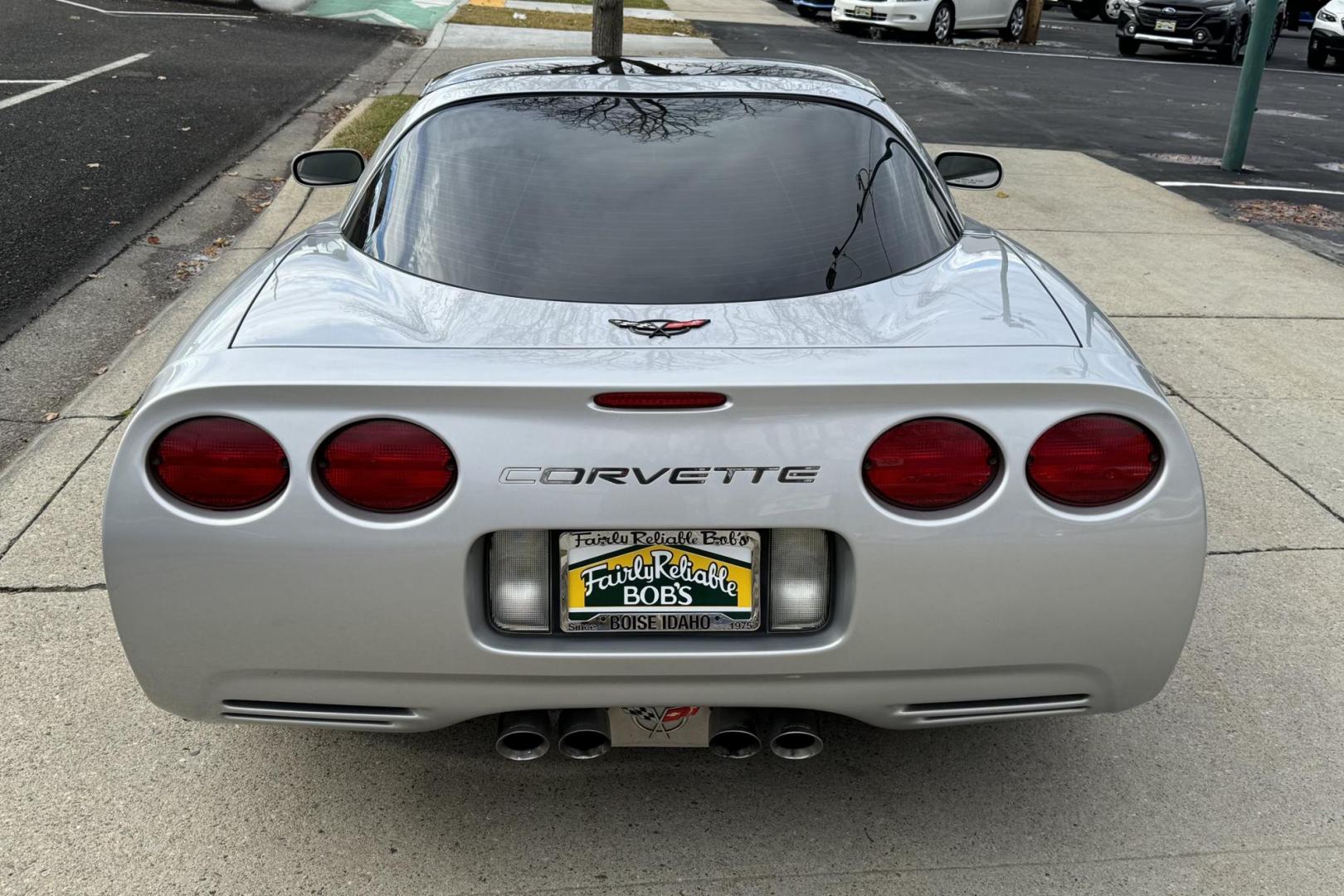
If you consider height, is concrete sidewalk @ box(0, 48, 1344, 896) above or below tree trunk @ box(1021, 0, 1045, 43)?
below

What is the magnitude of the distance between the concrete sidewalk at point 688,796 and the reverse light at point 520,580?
61 cm

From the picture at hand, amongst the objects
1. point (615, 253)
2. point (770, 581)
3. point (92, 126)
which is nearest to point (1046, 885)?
point (770, 581)

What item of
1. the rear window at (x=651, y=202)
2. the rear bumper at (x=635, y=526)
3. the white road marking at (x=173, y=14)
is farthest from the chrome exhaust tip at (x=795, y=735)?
the white road marking at (x=173, y=14)

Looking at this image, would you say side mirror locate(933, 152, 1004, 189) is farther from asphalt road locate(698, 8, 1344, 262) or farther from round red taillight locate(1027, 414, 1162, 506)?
asphalt road locate(698, 8, 1344, 262)

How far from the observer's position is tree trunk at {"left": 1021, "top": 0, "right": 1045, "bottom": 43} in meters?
21.8

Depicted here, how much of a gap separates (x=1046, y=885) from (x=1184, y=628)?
60 cm

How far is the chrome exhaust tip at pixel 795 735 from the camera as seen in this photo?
8.21ft

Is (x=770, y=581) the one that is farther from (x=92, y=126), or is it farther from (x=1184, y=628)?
(x=92, y=126)

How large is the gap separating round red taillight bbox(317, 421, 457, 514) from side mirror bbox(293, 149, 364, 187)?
6.78 ft

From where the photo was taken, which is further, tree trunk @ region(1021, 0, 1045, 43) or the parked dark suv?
tree trunk @ region(1021, 0, 1045, 43)

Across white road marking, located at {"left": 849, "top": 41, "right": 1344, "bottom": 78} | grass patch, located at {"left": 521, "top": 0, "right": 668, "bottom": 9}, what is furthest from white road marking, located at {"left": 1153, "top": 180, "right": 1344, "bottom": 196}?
grass patch, located at {"left": 521, "top": 0, "right": 668, "bottom": 9}

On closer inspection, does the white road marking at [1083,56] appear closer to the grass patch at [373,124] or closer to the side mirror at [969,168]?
the grass patch at [373,124]

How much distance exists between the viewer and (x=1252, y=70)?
10.5 metres

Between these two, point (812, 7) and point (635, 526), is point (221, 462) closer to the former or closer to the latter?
point (635, 526)
